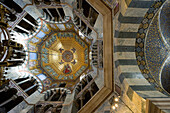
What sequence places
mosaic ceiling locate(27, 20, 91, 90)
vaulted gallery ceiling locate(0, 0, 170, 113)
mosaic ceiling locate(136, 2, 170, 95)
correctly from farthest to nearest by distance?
1. mosaic ceiling locate(27, 20, 91, 90)
2. mosaic ceiling locate(136, 2, 170, 95)
3. vaulted gallery ceiling locate(0, 0, 170, 113)

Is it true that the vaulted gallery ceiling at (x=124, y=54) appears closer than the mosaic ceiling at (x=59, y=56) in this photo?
Yes

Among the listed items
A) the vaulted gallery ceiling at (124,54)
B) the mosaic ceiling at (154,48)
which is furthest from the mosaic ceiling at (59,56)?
the mosaic ceiling at (154,48)

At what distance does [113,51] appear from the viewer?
3.46 meters

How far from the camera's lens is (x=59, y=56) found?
11.4 meters

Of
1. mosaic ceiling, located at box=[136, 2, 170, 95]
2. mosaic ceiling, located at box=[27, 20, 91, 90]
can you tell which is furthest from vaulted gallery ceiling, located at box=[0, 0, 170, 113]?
mosaic ceiling, located at box=[27, 20, 91, 90]

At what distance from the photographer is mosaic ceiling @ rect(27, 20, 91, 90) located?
9516mm

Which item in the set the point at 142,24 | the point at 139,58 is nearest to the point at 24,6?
the point at 142,24

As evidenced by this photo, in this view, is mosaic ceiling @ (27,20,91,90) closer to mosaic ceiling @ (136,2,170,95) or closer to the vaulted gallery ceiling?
the vaulted gallery ceiling

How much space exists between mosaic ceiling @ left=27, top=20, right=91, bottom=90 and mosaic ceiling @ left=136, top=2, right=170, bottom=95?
247 inches

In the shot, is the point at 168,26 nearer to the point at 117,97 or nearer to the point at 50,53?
the point at 117,97

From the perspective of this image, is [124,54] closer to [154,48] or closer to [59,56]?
[154,48]

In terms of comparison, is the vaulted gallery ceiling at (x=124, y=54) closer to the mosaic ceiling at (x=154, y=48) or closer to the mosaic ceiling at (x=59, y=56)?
the mosaic ceiling at (x=154, y=48)

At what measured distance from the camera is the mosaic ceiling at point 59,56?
375 inches

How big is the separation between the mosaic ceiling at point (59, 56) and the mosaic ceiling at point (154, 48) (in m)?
6.28
